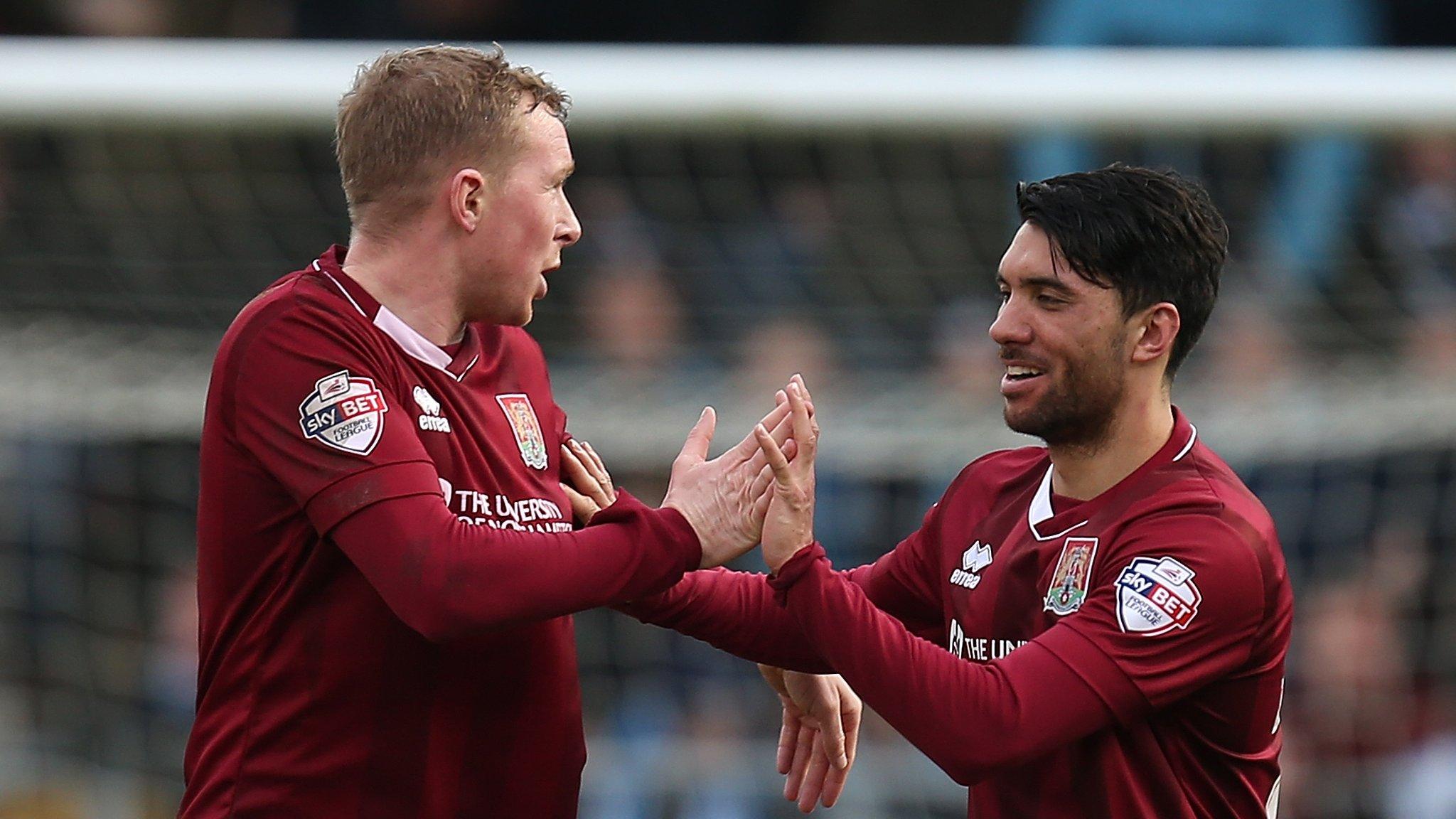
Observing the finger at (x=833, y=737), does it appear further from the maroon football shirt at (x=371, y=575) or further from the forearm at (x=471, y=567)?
the forearm at (x=471, y=567)

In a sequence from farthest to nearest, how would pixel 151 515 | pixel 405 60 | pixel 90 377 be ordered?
pixel 151 515
pixel 90 377
pixel 405 60

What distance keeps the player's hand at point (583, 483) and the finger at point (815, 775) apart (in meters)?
0.65

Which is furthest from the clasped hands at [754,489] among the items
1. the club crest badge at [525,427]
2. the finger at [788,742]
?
the finger at [788,742]

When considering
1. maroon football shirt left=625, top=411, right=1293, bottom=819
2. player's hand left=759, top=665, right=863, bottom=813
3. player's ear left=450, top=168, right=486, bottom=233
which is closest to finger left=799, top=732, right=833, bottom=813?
player's hand left=759, top=665, right=863, bottom=813

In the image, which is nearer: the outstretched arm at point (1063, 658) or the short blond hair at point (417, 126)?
the outstretched arm at point (1063, 658)

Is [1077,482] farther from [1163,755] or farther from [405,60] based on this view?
[405,60]

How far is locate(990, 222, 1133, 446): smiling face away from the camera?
3.07 metres

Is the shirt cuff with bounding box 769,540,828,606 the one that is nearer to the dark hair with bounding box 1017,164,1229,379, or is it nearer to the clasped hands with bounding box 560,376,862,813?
the clasped hands with bounding box 560,376,862,813

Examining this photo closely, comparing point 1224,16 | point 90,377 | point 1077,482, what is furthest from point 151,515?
point 1224,16

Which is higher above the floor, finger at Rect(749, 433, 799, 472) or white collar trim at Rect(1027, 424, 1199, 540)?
finger at Rect(749, 433, 799, 472)

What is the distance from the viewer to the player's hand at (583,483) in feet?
10.9

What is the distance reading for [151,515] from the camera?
635cm

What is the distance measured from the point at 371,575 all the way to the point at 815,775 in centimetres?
114

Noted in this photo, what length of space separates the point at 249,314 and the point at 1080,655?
1473 millimetres
